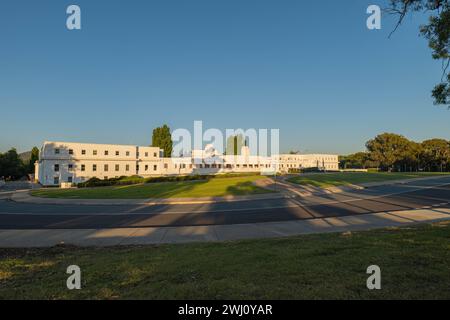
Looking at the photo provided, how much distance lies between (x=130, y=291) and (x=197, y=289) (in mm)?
1058

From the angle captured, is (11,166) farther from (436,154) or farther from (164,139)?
(436,154)

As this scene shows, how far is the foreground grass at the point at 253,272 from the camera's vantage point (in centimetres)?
376

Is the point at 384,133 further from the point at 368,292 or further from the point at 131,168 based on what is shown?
the point at 368,292

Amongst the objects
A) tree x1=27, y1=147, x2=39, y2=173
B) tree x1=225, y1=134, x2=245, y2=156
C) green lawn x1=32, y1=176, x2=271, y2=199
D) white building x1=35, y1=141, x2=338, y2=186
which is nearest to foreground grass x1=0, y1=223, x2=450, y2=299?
green lawn x1=32, y1=176, x2=271, y2=199

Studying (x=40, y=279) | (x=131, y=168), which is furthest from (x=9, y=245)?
(x=131, y=168)

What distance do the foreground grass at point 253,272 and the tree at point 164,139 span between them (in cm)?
7073

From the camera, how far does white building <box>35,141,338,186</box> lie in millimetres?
51594

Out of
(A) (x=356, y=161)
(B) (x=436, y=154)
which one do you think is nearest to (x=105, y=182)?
(B) (x=436, y=154)

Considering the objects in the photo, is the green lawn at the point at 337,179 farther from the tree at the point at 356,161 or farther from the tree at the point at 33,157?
the tree at the point at 33,157

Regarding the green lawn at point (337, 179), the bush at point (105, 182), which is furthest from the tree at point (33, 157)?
the green lawn at point (337, 179)

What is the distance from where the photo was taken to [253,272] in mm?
4684

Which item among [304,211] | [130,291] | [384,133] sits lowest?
[304,211]

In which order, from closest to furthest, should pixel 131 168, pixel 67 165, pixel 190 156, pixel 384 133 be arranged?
1. pixel 67 165
2. pixel 131 168
3. pixel 190 156
4. pixel 384 133
